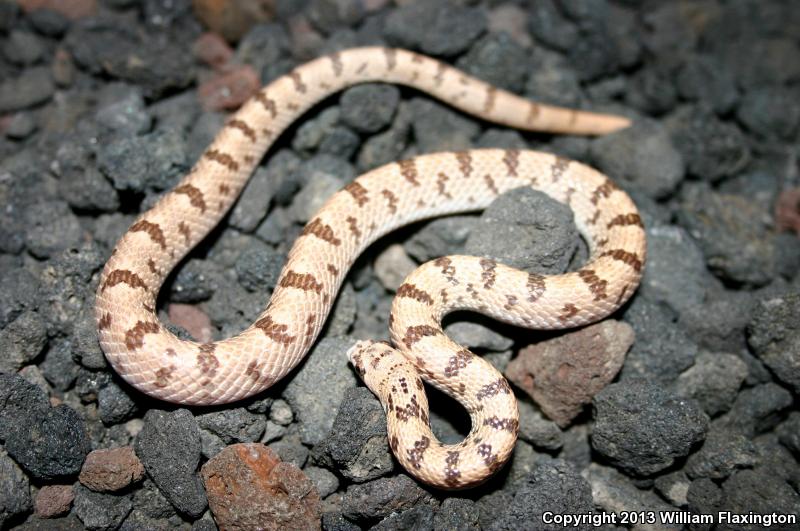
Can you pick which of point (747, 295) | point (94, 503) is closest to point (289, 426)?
point (94, 503)

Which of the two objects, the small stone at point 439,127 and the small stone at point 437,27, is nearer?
the small stone at point 439,127

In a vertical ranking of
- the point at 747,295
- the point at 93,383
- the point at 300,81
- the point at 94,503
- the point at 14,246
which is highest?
the point at 300,81

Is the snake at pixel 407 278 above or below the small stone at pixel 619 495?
above

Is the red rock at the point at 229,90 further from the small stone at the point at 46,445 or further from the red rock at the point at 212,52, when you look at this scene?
the small stone at the point at 46,445

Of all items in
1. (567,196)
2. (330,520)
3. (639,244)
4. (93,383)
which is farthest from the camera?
(567,196)

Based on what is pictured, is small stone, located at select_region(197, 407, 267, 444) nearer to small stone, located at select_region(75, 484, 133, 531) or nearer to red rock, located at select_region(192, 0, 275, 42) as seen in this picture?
small stone, located at select_region(75, 484, 133, 531)

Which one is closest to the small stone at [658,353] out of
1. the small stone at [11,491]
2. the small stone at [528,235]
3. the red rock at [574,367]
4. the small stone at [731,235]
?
the red rock at [574,367]

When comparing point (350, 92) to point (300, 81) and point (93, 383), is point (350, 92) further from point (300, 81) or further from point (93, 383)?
point (93, 383)
